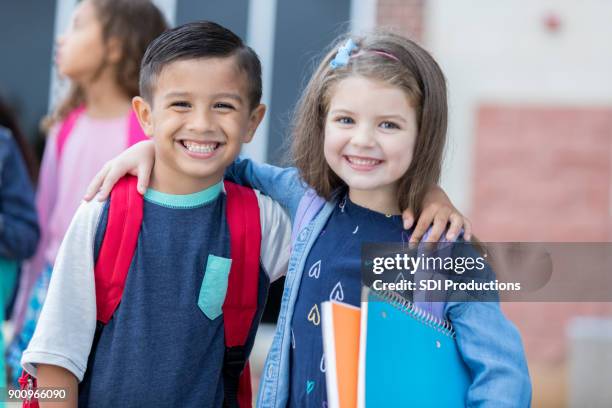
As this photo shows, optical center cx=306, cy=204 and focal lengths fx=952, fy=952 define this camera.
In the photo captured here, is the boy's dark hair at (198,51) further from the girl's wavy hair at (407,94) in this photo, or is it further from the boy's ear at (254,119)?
the girl's wavy hair at (407,94)

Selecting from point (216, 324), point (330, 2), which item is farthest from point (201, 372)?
point (330, 2)

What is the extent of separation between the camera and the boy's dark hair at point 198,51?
2279mm

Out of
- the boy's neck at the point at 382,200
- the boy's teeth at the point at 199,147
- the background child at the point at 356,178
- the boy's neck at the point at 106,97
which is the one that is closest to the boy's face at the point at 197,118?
the boy's teeth at the point at 199,147

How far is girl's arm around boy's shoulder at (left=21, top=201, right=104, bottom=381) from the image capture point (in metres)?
2.15

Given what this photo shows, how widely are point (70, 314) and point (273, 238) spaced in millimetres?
540

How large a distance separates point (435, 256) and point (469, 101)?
474 centimetres

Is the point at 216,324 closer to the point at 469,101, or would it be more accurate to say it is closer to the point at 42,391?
the point at 42,391

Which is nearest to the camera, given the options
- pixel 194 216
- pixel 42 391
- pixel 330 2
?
pixel 42 391

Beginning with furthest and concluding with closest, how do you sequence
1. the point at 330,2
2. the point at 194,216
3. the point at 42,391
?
1. the point at 330,2
2. the point at 194,216
3. the point at 42,391

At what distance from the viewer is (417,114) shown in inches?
89.2

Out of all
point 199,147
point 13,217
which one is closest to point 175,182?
point 199,147

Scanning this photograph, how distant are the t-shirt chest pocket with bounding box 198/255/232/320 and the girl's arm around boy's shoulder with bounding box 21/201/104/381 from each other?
25 cm

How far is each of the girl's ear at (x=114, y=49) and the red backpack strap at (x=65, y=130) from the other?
0.32 m

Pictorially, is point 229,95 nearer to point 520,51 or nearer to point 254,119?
point 254,119
